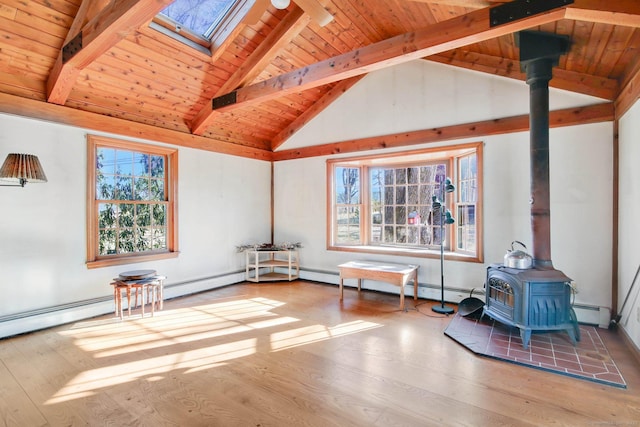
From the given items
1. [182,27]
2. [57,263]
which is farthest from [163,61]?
[57,263]

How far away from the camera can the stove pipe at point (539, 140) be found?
3232 millimetres

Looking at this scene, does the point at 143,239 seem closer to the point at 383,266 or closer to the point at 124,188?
the point at 124,188

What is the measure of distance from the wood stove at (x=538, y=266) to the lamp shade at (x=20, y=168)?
16.1 feet

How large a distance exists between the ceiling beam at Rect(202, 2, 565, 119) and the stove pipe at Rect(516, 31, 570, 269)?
0.66m

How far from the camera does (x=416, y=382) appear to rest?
8.25ft

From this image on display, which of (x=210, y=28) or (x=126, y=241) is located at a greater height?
(x=210, y=28)

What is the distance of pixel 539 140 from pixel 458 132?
1.35m

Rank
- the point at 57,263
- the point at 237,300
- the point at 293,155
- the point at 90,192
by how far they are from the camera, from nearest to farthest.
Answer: the point at 57,263
the point at 90,192
the point at 237,300
the point at 293,155

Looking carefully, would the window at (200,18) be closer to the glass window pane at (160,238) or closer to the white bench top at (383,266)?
the glass window pane at (160,238)

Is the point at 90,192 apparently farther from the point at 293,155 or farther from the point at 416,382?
the point at 416,382

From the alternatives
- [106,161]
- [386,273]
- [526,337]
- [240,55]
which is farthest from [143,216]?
[526,337]

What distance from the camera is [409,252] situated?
5.04m

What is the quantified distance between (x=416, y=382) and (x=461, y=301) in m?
2.13

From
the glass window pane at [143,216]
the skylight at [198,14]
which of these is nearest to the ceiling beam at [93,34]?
the skylight at [198,14]
